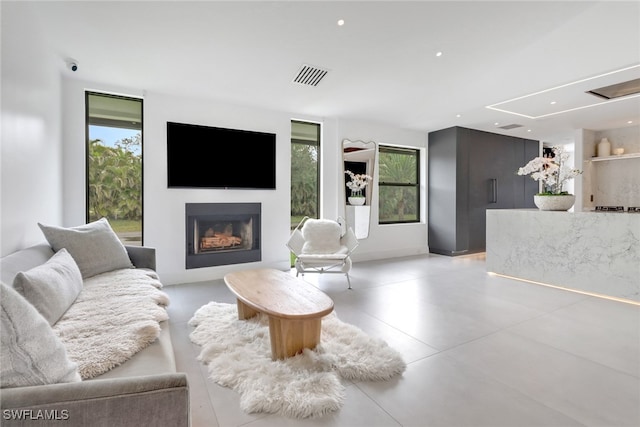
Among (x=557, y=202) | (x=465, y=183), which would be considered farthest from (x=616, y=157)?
(x=557, y=202)

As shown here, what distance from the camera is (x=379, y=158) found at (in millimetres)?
5957

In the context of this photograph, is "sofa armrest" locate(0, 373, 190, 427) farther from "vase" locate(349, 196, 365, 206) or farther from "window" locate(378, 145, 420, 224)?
"window" locate(378, 145, 420, 224)

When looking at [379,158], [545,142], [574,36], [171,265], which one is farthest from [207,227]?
[545,142]

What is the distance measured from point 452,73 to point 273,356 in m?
3.50

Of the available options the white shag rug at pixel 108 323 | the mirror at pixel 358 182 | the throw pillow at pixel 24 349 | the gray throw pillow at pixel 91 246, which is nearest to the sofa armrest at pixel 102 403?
the throw pillow at pixel 24 349

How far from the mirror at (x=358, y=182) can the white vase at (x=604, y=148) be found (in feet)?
14.1

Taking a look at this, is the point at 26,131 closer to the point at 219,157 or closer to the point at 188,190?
the point at 188,190

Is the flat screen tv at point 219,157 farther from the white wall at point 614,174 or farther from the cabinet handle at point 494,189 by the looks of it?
→ the white wall at point 614,174

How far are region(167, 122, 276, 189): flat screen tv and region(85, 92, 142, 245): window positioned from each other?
42 cm

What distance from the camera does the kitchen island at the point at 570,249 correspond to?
320 centimetres

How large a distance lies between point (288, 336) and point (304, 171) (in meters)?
3.56

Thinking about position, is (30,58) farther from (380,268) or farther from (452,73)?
(380,268)

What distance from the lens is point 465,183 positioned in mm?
5996

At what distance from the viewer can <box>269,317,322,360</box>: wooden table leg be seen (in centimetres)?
196
